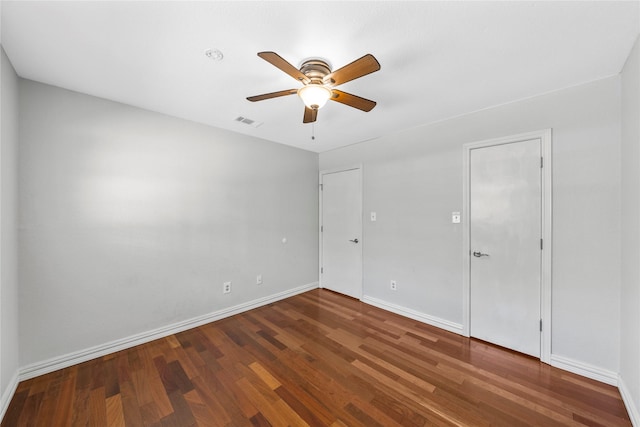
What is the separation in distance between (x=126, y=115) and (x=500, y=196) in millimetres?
3878

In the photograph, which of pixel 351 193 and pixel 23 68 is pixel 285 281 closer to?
pixel 351 193

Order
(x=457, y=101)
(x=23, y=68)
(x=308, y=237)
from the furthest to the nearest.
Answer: (x=308, y=237) < (x=457, y=101) < (x=23, y=68)

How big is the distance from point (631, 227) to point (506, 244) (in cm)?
83

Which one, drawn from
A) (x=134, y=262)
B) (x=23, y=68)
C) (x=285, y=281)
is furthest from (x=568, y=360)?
(x=23, y=68)

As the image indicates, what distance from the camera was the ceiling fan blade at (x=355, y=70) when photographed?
134 cm

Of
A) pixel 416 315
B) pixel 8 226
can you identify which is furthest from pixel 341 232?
pixel 8 226

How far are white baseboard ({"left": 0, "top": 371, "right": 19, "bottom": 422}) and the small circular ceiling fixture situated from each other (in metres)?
2.70

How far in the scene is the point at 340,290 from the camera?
4.04 metres

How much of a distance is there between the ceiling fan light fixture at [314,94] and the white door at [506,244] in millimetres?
1918

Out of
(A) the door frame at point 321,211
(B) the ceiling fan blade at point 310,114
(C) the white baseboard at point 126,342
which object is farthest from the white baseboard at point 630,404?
(C) the white baseboard at point 126,342

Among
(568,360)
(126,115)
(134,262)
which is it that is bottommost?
(568,360)

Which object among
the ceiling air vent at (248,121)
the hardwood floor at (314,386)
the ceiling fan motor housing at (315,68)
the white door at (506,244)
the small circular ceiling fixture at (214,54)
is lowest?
the hardwood floor at (314,386)

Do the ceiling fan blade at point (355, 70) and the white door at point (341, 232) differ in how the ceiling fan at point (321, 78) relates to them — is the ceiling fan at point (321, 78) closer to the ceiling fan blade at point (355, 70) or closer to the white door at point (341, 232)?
the ceiling fan blade at point (355, 70)

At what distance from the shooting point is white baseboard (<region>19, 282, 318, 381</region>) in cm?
202
